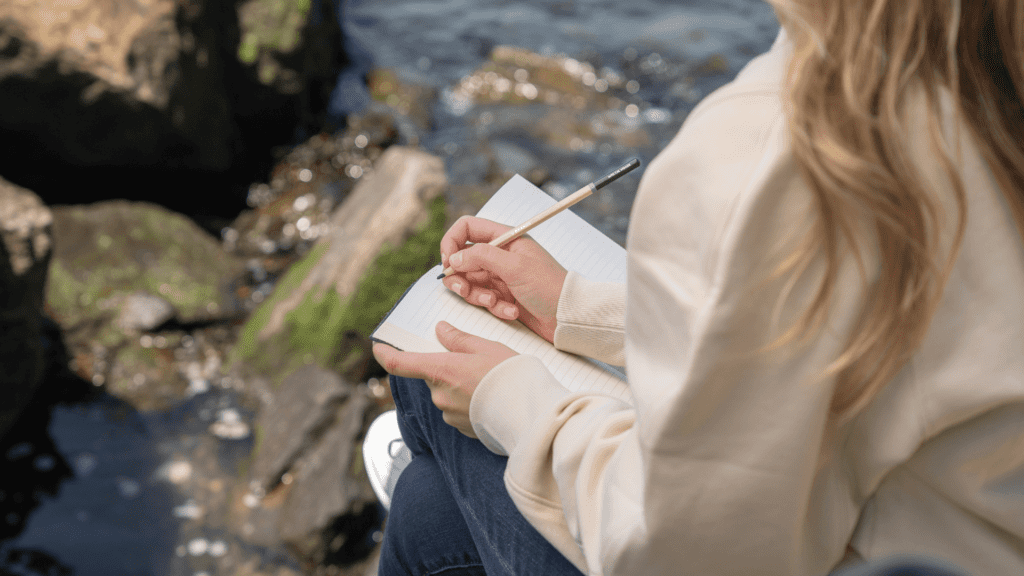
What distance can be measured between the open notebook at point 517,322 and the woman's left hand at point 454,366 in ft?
0.16

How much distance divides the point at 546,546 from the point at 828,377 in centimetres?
53

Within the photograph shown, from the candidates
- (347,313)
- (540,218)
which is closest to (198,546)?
(347,313)

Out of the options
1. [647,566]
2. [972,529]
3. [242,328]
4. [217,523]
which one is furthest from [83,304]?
[972,529]

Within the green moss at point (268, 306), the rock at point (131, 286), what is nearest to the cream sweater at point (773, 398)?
the green moss at point (268, 306)

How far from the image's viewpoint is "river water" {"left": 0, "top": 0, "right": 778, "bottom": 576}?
271 centimetres

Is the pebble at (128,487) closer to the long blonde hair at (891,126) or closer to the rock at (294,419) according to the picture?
the rock at (294,419)

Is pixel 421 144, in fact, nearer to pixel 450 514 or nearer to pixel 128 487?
pixel 128 487

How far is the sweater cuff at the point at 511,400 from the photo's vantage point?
1.02m

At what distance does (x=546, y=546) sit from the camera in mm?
1034

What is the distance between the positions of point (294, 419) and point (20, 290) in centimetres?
114

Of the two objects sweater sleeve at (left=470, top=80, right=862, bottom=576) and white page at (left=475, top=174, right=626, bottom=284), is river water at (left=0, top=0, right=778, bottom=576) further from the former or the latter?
sweater sleeve at (left=470, top=80, right=862, bottom=576)

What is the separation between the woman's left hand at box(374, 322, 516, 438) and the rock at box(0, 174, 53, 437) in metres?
2.29

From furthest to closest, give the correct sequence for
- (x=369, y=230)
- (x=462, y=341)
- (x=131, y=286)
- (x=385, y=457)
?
(x=131, y=286), (x=369, y=230), (x=385, y=457), (x=462, y=341)

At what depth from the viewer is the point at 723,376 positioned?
2.19ft
